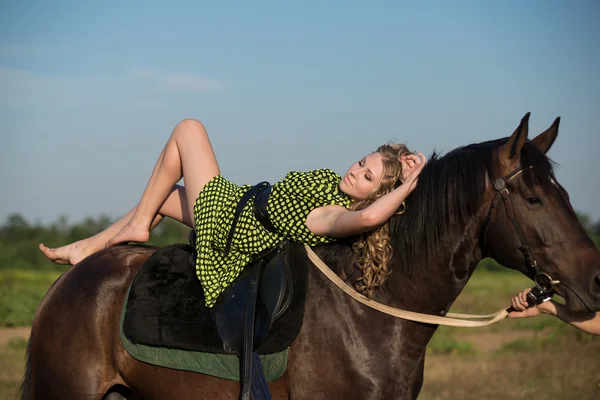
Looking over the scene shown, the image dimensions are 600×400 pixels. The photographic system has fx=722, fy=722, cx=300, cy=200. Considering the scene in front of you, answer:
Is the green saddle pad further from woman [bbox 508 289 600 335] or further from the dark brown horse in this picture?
woman [bbox 508 289 600 335]

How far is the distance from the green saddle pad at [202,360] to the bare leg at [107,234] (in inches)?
35.1

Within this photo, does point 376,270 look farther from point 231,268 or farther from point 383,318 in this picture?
point 231,268

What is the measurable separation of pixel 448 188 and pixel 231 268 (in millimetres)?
1160

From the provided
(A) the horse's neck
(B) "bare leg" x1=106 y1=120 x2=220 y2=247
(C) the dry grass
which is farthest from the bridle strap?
(C) the dry grass

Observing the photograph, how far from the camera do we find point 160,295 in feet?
12.1

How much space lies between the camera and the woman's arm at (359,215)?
126 inches

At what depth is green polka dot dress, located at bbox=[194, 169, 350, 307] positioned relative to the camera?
352 centimetres

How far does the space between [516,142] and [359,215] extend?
0.75m

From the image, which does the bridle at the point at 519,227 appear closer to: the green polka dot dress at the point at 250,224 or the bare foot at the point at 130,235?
the green polka dot dress at the point at 250,224

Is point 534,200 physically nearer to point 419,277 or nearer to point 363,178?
point 419,277

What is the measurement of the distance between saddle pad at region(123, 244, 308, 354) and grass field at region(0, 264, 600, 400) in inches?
169

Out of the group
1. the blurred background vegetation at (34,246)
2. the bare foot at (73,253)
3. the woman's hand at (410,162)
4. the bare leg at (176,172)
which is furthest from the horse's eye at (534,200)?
the blurred background vegetation at (34,246)

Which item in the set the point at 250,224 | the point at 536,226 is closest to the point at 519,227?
the point at 536,226

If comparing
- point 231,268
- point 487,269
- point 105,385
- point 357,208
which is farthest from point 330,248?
point 487,269
